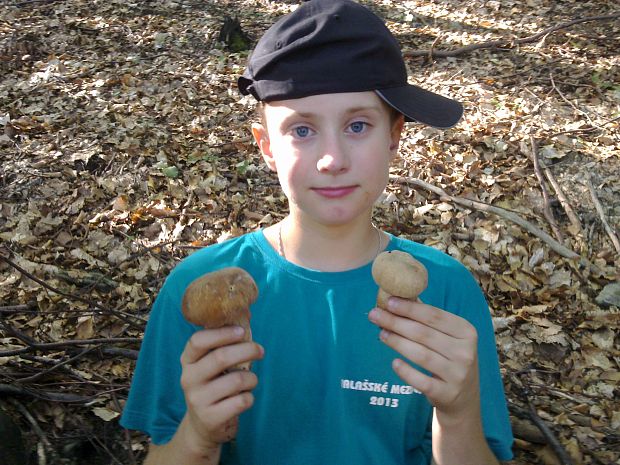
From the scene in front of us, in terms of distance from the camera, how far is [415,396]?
2.17 meters

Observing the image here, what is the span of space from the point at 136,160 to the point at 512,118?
4.18 meters

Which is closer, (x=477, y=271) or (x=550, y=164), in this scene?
(x=477, y=271)

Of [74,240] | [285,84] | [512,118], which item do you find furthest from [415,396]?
[512,118]

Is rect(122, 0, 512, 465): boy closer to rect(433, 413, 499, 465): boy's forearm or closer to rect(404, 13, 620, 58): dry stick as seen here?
rect(433, 413, 499, 465): boy's forearm

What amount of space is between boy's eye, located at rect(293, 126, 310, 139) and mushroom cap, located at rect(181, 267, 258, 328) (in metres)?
0.54

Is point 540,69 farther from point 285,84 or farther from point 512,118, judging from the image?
point 285,84

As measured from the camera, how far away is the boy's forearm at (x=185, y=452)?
75.6 inches

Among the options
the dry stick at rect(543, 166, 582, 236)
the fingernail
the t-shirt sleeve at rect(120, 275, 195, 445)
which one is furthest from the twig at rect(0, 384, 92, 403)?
the dry stick at rect(543, 166, 582, 236)

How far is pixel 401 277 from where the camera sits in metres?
1.82

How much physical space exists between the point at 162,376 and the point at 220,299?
0.53 metres

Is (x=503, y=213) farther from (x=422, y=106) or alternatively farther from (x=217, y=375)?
(x=217, y=375)

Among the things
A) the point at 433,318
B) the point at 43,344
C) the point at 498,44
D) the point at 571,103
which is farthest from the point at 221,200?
the point at 498,44

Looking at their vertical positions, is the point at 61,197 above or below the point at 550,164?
below

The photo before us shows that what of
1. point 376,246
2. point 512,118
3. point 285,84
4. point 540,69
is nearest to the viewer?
point 285,84
